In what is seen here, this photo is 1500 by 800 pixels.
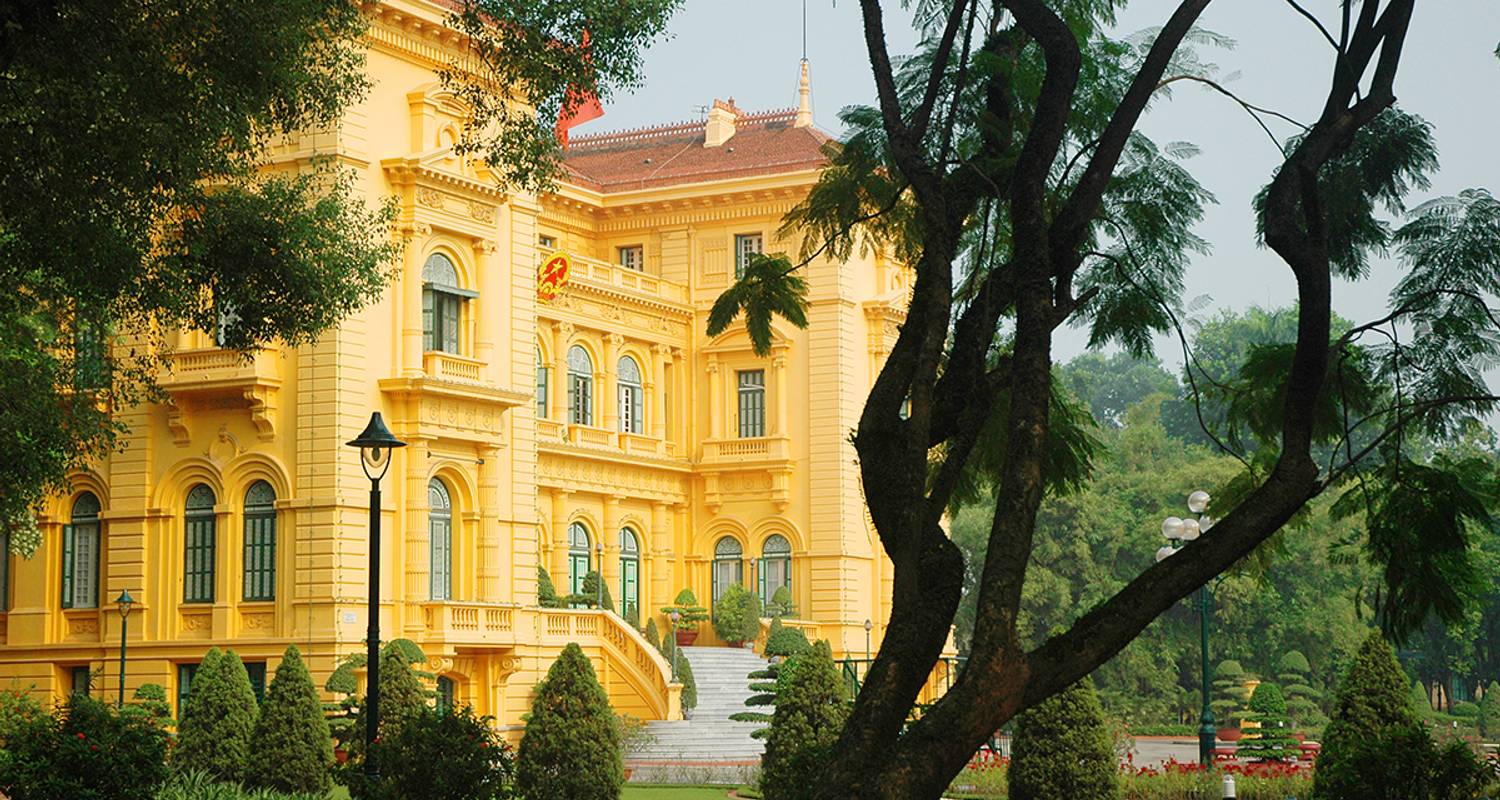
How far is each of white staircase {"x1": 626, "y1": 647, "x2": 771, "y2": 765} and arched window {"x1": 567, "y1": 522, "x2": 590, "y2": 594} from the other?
9.24ft

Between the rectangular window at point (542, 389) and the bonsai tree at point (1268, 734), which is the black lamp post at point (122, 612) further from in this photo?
the bonsai tree at point (1268, 734)

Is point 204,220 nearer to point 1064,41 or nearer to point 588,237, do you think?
point 1064,41

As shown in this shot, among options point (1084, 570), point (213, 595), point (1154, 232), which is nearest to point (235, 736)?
point (213, 595)

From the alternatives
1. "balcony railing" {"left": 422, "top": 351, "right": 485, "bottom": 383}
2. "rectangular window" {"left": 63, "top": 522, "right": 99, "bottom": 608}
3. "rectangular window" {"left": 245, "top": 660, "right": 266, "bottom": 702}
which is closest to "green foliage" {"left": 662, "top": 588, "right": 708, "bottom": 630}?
"balcony railing" {"left": 422, "top": 351, "right": 485, "bottom": 383}

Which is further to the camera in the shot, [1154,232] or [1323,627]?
[1323,627]

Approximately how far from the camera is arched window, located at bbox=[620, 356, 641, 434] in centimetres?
4412

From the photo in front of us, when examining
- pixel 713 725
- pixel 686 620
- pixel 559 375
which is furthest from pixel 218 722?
pixel 686 620

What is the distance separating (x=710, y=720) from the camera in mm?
36781

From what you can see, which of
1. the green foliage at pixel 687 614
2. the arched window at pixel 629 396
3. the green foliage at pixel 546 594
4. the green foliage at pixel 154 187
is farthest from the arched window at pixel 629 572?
the green foliage at pixel 154 187

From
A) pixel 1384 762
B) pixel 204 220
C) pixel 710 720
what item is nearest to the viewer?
pixel 1384 762

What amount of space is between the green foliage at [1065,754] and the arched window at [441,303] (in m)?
15.6

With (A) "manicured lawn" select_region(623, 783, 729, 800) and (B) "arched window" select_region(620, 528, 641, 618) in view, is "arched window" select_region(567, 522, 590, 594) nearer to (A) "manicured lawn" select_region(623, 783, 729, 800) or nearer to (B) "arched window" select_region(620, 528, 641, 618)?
(B) "arched window" select_region(620, 528, 641, 618)

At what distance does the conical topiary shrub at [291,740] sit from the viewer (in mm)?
22891

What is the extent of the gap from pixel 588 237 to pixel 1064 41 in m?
37.2
